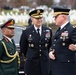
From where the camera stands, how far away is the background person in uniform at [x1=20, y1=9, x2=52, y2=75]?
259 inches

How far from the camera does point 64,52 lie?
5531 mm

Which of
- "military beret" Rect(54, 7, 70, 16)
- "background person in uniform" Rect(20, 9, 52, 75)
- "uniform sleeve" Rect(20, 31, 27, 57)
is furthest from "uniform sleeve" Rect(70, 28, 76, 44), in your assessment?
"uniform sleeve" Rect(20, 31, 27, 57)

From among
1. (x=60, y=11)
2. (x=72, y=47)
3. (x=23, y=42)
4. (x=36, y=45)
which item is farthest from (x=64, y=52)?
(x=23, y=42)

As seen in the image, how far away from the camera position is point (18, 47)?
7.54 metres

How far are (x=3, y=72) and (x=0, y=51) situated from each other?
12.9 inches

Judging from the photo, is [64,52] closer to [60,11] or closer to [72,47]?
[72,47]

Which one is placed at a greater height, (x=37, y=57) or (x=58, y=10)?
(x=58, y=10)

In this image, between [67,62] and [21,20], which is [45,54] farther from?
[21,20]

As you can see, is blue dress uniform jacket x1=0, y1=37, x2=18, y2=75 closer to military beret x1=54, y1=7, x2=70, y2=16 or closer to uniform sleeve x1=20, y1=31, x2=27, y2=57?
military beret x1=54, y1=7, x2=70, y2=16

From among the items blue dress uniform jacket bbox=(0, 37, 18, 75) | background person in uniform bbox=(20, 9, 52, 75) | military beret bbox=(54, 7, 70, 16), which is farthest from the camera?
background person in uniform bbox=(20, 9, 52, 75)

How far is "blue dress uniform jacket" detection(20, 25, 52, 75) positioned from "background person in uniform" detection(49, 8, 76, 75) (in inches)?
36.7

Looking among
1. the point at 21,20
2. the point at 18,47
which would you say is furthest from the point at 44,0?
the point at 18,47

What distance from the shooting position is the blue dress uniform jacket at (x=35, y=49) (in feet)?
21.6

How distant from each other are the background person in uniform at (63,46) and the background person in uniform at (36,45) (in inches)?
36.7
